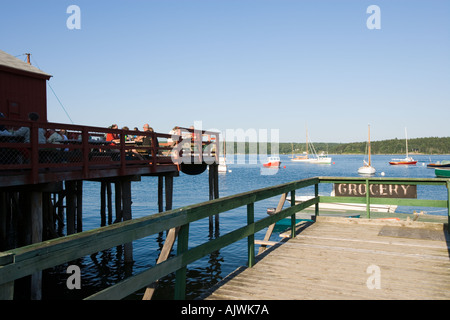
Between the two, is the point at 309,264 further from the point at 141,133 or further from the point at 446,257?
the point at 141,133

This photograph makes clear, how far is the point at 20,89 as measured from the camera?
615 inches

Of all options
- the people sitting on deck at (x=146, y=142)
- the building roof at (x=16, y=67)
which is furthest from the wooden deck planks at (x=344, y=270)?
the building roof at (x=16, y=67)

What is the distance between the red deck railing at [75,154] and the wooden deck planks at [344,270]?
5.61 m

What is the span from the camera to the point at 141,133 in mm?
13039

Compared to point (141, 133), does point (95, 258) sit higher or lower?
lower

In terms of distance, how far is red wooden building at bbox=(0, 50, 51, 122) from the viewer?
49.1 feet

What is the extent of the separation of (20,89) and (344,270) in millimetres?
14106

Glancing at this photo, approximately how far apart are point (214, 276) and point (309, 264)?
308 inches

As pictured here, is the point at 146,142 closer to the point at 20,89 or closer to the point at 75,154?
the point at 75,154

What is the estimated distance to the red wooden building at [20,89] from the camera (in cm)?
1496

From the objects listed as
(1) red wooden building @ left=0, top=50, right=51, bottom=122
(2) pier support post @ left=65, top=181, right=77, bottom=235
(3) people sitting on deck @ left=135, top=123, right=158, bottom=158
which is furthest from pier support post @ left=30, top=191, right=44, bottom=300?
(1) red wooden building @ left=0, top=50, right=51, bottom=122
